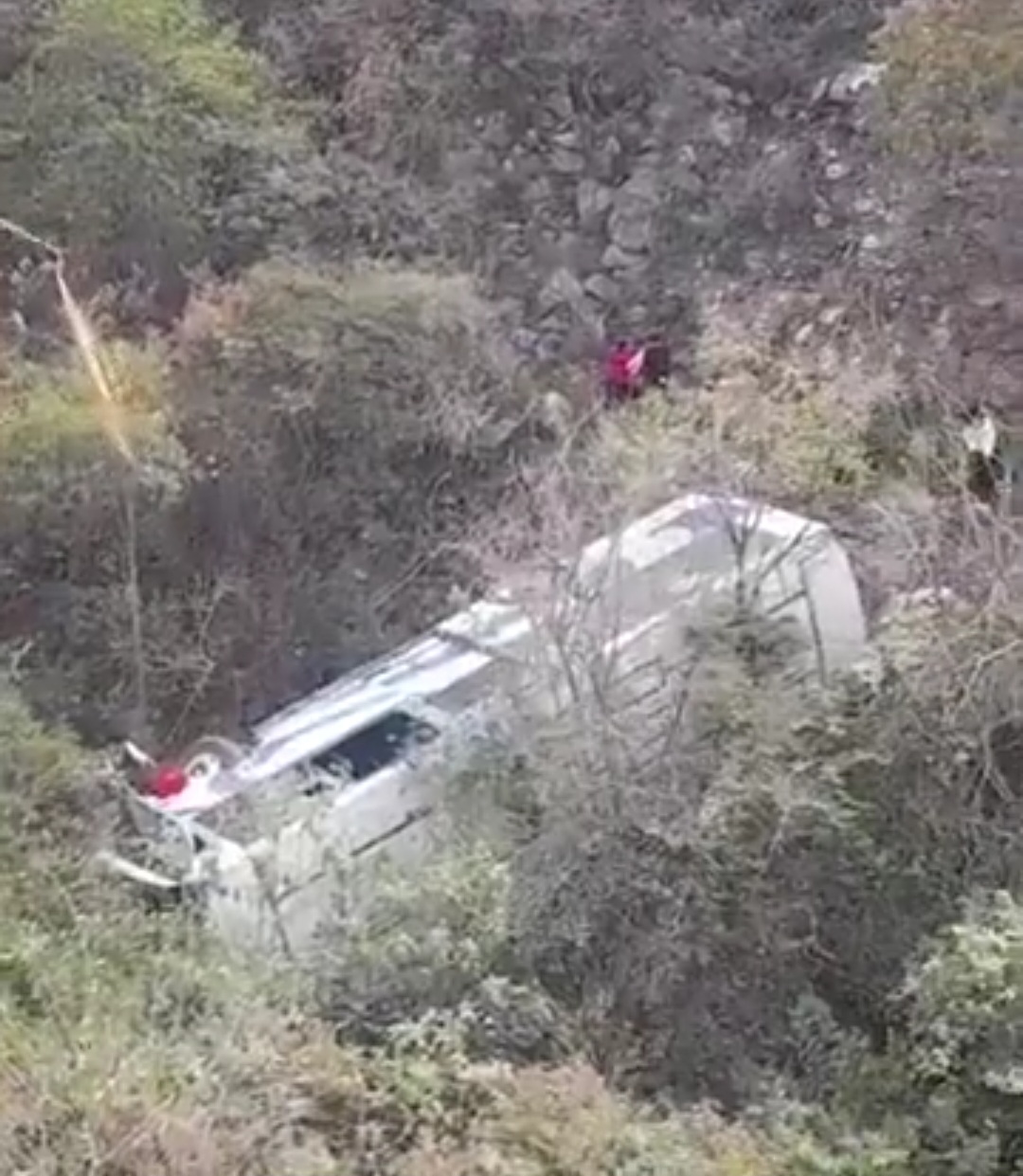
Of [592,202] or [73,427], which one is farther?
[592,202]

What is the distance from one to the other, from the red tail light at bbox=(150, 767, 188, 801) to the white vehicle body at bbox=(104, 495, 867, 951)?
3 cm

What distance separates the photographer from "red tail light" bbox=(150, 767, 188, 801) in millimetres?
6762

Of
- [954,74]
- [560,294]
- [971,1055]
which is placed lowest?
[971,1055]

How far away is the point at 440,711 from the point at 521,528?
610 mm

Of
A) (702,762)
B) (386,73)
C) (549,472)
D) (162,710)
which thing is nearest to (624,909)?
(702,762)

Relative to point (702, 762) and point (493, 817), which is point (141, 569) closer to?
point (493, 817)

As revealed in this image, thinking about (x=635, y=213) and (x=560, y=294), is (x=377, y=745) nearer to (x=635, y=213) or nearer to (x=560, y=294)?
(x=560, y=294)

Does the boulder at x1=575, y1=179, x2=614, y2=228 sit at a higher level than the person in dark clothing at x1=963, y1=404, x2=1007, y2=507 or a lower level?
higher

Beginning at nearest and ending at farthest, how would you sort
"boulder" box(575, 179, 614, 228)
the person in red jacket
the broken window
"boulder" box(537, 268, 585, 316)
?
1. the broken window
2. the person in red jacket
3. "boulder" box(537, 268, 585, 316)
4. "boulder" box(575, 179, 614, 228)

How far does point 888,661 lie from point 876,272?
2532mm

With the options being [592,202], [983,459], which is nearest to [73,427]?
[592,202]

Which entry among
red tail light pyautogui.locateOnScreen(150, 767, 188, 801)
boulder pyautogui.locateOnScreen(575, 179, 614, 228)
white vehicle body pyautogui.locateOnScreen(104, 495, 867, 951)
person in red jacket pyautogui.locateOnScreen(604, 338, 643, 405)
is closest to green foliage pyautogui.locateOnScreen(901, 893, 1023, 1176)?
white vehicle body pyautogui.locateOnScreen(104, 495, 867, 951)

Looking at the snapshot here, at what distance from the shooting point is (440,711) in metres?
6.83

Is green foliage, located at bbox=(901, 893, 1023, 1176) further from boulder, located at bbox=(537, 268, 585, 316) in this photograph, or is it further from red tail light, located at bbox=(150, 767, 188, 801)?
boulder, located at bbox=(537, 268, 585, 316)
